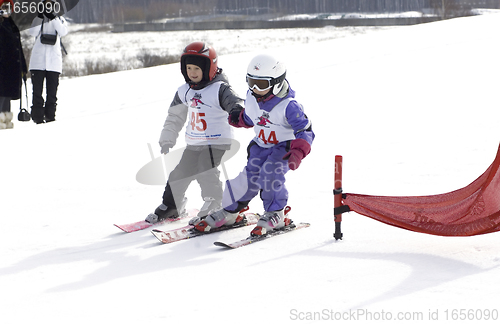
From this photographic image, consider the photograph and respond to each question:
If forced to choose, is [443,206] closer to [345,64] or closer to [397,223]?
[397,223]

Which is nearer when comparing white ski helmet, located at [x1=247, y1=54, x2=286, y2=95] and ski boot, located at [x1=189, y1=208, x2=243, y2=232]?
white ski helmet, located at [x1=247, y1=54, x2=286, y2=95]

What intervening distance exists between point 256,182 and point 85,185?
2912mm

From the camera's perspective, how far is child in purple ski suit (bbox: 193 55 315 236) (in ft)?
14.2

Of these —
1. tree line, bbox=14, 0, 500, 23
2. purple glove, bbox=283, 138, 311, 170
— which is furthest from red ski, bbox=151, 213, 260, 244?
tree line, bbox=14, 0, 500, 23

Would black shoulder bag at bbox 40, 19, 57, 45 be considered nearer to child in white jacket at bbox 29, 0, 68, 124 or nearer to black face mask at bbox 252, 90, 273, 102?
child in white jacket at bbox 29, 0, 68, 124

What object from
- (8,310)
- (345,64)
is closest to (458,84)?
(345,64)

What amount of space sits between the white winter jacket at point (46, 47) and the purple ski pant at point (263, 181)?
5974mm

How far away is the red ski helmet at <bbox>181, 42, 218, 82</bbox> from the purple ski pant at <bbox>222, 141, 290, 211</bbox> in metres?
0.73

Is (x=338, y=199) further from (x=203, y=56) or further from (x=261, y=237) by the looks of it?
(x=203, y=56)

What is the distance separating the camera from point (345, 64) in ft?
43.9

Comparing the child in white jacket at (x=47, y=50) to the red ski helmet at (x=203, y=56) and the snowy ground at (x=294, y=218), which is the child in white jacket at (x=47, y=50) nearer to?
the snowy ground at (x=294, y=218)

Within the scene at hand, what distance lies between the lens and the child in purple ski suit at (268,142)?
14.2ft

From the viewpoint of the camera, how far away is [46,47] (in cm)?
941

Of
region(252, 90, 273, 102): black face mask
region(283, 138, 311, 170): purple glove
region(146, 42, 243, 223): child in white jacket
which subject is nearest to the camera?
region(283, 138, 311, 170): purple glove
